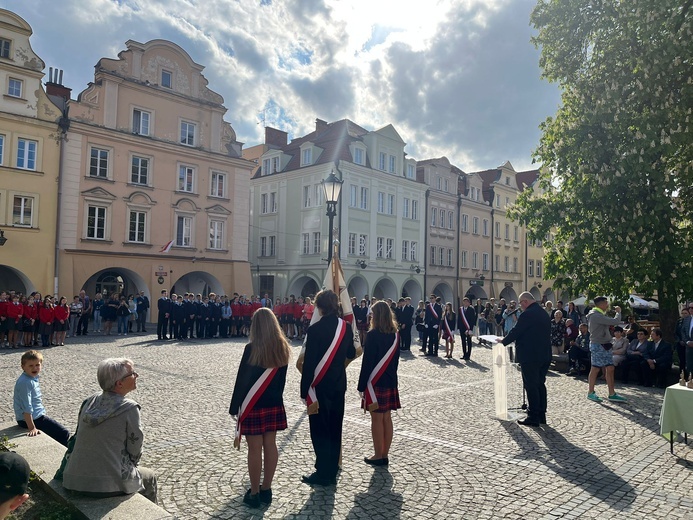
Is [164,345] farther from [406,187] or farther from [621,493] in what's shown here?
[406,187]

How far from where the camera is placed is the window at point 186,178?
114ft

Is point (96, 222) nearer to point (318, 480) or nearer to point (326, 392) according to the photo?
point (326, 392)

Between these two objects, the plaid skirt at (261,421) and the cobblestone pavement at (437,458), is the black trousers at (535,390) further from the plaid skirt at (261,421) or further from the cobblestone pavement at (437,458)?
the plaid skirt at (261,421)

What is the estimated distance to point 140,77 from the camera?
108 ft

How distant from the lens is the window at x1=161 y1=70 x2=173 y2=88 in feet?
113

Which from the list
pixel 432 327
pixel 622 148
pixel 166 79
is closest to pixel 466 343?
pixel 432 327

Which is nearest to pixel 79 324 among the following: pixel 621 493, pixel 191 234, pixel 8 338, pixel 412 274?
pixel 8 338

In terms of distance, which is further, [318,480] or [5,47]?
[5,47]

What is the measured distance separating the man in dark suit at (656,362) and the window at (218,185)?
1107 inches

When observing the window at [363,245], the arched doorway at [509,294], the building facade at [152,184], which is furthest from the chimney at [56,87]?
the arched doorway at [509,294]

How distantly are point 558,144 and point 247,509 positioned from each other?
1400 centimetres

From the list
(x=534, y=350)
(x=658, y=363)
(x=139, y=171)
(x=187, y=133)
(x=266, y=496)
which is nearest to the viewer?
(x=266, y=496)

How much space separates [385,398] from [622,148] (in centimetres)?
1117

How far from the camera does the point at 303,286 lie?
43281mm
